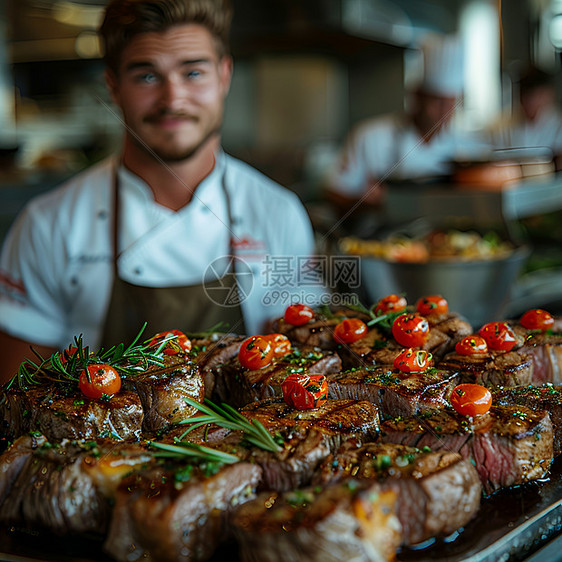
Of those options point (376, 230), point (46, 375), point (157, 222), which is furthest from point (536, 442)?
point (376, 230)

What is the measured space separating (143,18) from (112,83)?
307 mm

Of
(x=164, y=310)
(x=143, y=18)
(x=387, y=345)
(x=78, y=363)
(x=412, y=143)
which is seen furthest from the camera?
(x=412, y=143)

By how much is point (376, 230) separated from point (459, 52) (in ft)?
5.69

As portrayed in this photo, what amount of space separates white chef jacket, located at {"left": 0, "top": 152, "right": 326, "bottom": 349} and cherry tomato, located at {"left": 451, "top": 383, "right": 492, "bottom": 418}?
1351 millimetres

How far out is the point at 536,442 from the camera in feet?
4.95

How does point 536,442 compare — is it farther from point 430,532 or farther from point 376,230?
point 376,230

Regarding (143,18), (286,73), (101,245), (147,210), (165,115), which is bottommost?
(101,245)

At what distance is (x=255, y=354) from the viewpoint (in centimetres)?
186

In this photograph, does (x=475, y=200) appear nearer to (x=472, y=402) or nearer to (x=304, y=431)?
(x=472, y=402)

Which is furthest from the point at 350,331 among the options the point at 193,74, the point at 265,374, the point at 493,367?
the point at 193,74

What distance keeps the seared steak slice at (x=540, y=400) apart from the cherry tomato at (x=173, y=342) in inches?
33.5

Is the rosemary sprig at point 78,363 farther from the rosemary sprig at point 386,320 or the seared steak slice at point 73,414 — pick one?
the rosemary sprig at point 386,320

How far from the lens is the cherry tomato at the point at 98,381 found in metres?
1.56

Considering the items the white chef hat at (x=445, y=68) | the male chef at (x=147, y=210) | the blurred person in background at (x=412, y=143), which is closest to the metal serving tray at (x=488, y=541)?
the male chef at (x=147, y=210)
